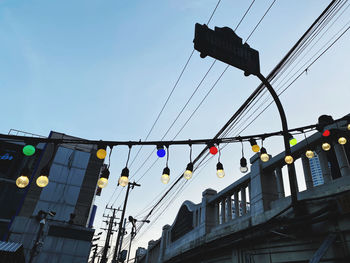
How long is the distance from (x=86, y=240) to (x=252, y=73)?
24237 millimetres

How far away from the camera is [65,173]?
2638cm

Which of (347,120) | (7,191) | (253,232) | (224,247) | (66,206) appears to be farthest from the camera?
(66,206)

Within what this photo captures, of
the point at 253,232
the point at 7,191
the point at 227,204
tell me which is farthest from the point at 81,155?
the point at 253,232

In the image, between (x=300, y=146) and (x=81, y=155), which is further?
(x=81, y=155)

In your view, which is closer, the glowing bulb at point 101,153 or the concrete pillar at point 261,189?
the glowing bulb at point 101,153

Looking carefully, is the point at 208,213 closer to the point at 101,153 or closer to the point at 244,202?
the point at 244,202

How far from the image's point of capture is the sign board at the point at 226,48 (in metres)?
5.87

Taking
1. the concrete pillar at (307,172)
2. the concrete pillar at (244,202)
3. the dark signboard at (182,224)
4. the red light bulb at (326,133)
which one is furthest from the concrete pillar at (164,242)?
the red light bulb at (326,133)

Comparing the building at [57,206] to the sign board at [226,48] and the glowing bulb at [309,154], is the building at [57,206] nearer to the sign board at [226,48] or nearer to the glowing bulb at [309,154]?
the sign board at [226,48]

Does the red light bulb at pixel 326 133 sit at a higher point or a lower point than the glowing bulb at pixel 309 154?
higher

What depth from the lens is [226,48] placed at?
20.5ft

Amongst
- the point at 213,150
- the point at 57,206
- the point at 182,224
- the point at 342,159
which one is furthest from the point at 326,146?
the point at 57,206

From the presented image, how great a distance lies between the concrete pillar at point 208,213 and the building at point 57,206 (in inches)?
617

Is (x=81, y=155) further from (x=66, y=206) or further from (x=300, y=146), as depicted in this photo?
(x=300, y=146)
